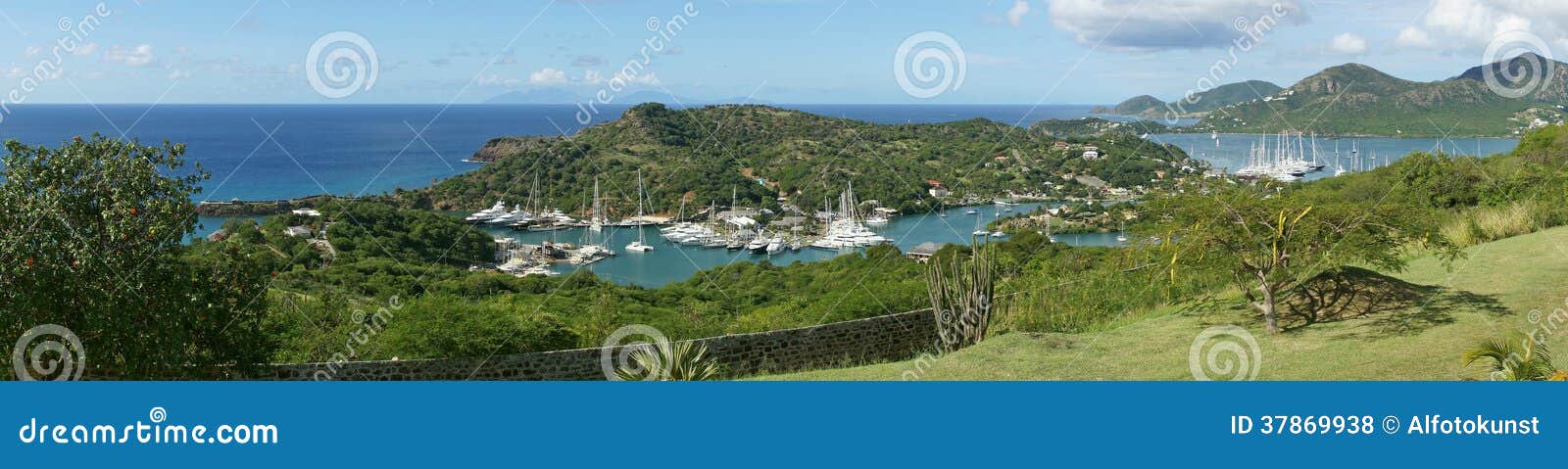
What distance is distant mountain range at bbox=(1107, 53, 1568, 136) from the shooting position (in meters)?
67.6

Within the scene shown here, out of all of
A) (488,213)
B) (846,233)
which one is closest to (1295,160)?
(846,233)

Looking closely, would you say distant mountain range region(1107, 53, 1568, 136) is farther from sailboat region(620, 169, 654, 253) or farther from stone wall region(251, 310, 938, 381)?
stone wall region(251, 310, 938, 381)

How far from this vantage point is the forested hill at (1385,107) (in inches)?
2662

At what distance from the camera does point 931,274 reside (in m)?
10.4

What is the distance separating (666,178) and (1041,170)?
91.6 feet

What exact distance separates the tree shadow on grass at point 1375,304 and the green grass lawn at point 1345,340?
14mm

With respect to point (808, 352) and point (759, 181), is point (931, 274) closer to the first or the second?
point (808, 352)

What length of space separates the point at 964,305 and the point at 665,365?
387cm

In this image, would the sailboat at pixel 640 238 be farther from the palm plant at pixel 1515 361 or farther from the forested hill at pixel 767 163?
the palm plant at pixel 1515 361

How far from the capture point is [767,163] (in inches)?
2749

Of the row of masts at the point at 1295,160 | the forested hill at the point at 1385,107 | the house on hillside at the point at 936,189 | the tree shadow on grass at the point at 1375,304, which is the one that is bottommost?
the tree shadow on grass at the point at 1375,304

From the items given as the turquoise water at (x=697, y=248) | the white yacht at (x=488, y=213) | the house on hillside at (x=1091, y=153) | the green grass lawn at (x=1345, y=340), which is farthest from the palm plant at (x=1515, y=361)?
the house on hillside at (x=1091, y=153)

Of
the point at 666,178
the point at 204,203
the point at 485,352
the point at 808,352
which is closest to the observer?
the point at 485,352

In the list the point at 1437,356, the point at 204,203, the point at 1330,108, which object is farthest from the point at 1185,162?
the point at 1437,356
